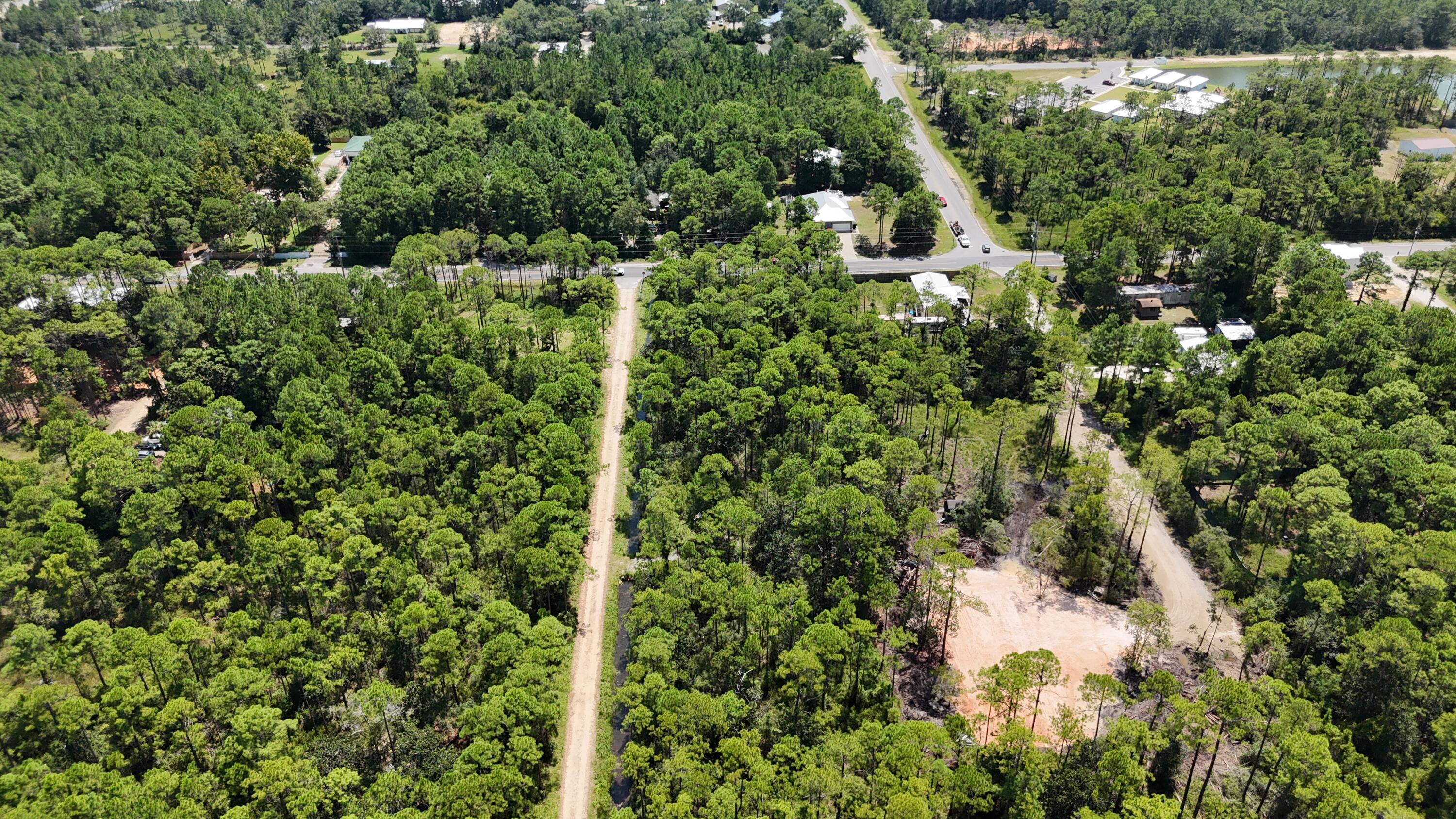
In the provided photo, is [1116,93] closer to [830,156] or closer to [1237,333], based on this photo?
[830,156]

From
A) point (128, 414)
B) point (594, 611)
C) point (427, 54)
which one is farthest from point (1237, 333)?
point (427, 54)

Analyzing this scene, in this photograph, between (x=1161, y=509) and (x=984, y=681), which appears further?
(x=1161, y=509)

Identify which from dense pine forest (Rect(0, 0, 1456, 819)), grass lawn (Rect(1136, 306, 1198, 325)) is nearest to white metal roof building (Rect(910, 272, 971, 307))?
dense pine forest (Rect(0, 0, 1456, 819))

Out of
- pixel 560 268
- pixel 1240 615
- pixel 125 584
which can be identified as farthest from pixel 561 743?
pixel 560 268

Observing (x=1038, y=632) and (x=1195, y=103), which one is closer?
(x=1038, y=632)

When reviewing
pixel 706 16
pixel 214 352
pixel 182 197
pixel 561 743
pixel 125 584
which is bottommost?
pixel 561 743

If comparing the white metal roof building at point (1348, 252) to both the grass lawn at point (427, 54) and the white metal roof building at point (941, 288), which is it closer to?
the white metal roof building at point (941, 288)

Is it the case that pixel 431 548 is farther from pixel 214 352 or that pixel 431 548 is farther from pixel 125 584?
pixel 214 352
